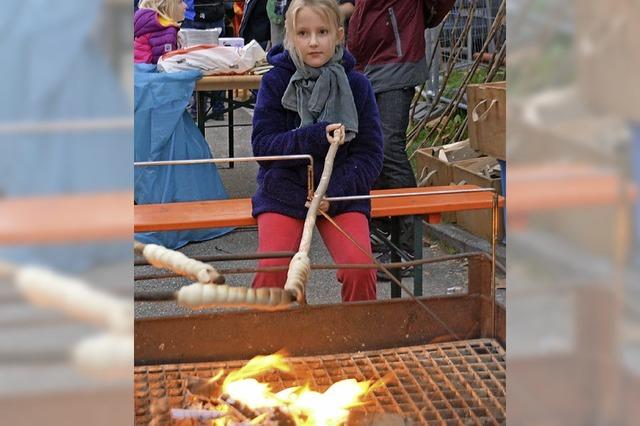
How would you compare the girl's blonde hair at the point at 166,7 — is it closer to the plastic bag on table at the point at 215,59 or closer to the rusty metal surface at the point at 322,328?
the plastic bag on table at the point at 215,59

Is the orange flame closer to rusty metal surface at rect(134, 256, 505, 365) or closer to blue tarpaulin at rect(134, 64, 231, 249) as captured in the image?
rusty metal surface at rect(134, 256, 505, 365)

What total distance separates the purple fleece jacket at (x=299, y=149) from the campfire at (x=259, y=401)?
715 mm

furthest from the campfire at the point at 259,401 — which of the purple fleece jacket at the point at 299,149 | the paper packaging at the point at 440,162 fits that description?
the paper packaging at the point at 440,162

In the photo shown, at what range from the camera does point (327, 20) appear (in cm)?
342

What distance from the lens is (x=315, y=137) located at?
335 centimetres

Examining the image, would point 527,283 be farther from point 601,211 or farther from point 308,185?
point 308,185

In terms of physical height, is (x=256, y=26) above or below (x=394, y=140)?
above

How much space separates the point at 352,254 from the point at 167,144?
251cm

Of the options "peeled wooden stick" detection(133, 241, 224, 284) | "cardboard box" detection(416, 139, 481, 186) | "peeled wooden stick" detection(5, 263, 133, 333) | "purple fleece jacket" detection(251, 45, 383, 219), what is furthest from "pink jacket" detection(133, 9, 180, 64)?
"peeled wooden stick" detection(5, 263, 133, 333)

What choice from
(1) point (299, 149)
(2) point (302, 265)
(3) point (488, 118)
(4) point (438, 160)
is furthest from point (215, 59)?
(2) point (302, 265)

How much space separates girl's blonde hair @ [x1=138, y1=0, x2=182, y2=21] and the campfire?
12.7ft

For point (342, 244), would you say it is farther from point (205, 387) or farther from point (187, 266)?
point (187, 266)

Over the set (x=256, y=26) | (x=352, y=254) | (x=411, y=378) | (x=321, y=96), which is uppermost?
(x=256, y=26)

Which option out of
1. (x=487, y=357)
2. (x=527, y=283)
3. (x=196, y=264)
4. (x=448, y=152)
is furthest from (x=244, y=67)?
(x=527, y=283)
